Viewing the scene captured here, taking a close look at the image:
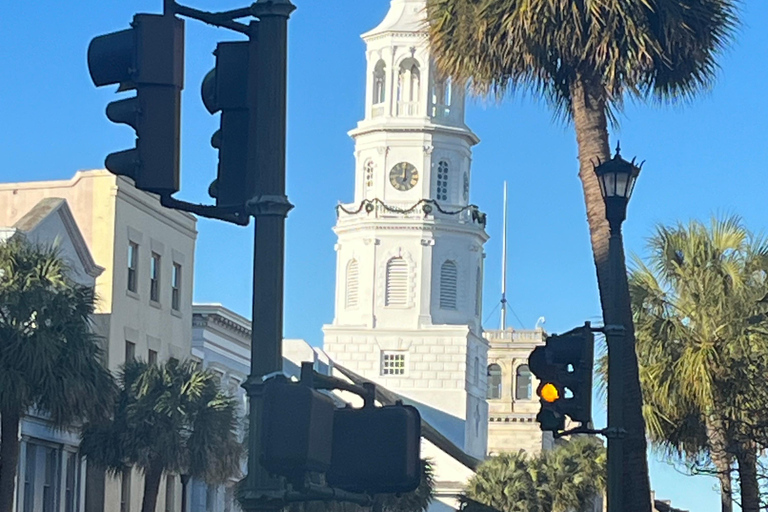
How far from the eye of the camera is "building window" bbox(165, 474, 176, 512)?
57541mm

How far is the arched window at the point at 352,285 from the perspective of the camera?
11819 centimetres

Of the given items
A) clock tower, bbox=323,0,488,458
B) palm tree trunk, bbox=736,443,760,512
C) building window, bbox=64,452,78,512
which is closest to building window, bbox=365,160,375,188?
clock tower, bbox=323,0,488,458

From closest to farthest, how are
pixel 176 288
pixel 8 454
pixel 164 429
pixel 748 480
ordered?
pixel 748 480 → pixel 8 454 → pixel 164 429 → pixel 176 288

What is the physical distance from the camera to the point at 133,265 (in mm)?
54500

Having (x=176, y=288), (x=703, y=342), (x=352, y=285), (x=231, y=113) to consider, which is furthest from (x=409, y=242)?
(x=231, y=113)

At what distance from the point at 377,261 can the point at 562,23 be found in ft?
313

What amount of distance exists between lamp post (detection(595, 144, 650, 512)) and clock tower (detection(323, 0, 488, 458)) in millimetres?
99806

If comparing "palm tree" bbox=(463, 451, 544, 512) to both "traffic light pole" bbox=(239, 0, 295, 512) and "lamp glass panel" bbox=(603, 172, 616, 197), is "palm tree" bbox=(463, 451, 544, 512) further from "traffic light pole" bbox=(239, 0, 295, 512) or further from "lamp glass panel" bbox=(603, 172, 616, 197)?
"traffic light pole" bbox=(239, 0, 295, 512)

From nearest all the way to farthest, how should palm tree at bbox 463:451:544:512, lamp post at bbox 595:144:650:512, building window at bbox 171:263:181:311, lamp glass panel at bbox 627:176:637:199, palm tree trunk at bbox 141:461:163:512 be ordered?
lamp post at bbox 595:144:650:512
lamp glass panel at bbox 627:176:637:199
palm tree trunk at bbox 141:461:163:512
building window at bbox 171:263:181:311
palm tree at bbox 463:451:544:512

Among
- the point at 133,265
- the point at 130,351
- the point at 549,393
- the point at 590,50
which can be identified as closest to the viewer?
the point at 549,393

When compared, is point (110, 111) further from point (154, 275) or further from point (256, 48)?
point (154, 275)

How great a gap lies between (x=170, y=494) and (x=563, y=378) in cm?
4544

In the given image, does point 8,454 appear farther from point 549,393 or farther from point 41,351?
point 549,393

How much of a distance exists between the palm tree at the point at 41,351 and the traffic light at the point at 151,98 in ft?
98.7
